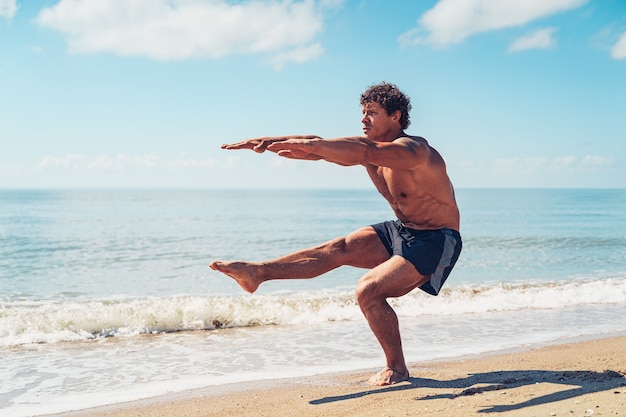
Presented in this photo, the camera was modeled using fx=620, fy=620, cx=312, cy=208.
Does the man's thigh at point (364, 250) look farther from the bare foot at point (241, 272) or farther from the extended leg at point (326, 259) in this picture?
the bare foot at point (241, 272)

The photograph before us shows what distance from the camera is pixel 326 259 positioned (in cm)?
466

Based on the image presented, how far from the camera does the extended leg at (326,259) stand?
4566mm

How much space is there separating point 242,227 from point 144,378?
27578mm

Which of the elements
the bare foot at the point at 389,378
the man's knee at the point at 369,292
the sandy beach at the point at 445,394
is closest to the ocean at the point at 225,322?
the sandy beach at the point at 445,394

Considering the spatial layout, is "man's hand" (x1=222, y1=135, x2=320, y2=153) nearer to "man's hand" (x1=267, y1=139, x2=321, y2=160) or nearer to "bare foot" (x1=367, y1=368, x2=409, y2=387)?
"man's hand" (x1=267, y1=139, x2=321, y2=160)

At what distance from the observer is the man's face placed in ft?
14.9

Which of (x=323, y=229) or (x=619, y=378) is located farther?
(x=323, y=229)

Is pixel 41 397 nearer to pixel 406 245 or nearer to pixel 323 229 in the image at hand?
pixel 406 245

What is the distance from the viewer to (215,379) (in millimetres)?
5250

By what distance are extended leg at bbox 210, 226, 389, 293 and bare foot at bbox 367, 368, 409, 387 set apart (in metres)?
0.80

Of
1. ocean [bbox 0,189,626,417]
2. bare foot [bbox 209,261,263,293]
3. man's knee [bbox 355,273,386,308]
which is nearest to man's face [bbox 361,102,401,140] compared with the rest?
man's knee [bbox 355,273,386,308]

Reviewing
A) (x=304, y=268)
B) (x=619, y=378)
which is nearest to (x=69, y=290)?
(x=304, y=268)

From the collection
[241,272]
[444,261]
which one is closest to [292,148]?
[241,272]

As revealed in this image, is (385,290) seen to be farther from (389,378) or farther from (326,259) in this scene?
(389,378)
